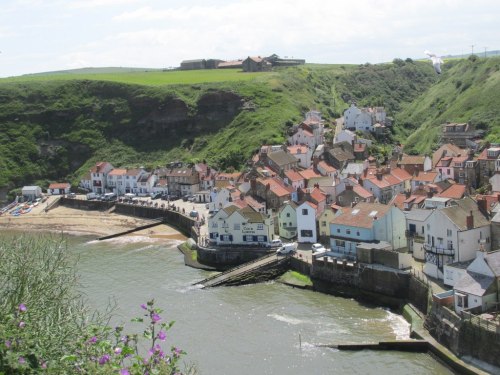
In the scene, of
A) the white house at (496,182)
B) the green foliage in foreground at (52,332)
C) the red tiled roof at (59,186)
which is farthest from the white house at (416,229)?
the red tiled roof at (59,186)

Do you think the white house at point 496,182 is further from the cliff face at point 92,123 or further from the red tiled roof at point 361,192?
the cliff face at point 92,123

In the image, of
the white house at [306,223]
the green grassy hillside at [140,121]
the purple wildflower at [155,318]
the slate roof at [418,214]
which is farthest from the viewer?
the green grassy hillside at [140,121]

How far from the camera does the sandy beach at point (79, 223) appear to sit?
71956mm

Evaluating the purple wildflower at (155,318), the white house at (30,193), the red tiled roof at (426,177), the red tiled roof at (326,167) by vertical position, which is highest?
the red tiled roof at (326,167)

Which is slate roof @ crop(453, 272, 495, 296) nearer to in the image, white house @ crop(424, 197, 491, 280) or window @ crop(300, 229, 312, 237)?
white house @ crop(424, 197, 491, 280)

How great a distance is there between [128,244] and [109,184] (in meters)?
31.7

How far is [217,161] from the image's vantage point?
309 ft

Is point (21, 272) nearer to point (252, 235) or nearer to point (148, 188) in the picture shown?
Result: point (252, 235)

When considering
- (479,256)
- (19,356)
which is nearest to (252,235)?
(479,256)

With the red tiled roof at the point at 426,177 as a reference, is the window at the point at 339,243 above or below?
below

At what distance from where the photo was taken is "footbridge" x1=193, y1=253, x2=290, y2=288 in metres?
48.6

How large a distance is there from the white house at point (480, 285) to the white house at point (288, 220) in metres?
22.1

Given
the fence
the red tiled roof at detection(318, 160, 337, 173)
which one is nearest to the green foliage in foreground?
the fence

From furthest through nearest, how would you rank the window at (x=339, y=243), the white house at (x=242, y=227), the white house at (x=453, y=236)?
1. the white house at (x=242, y=227)
2. the window at (x=339, y=243)
3. the white house at (x=453, y=236)
